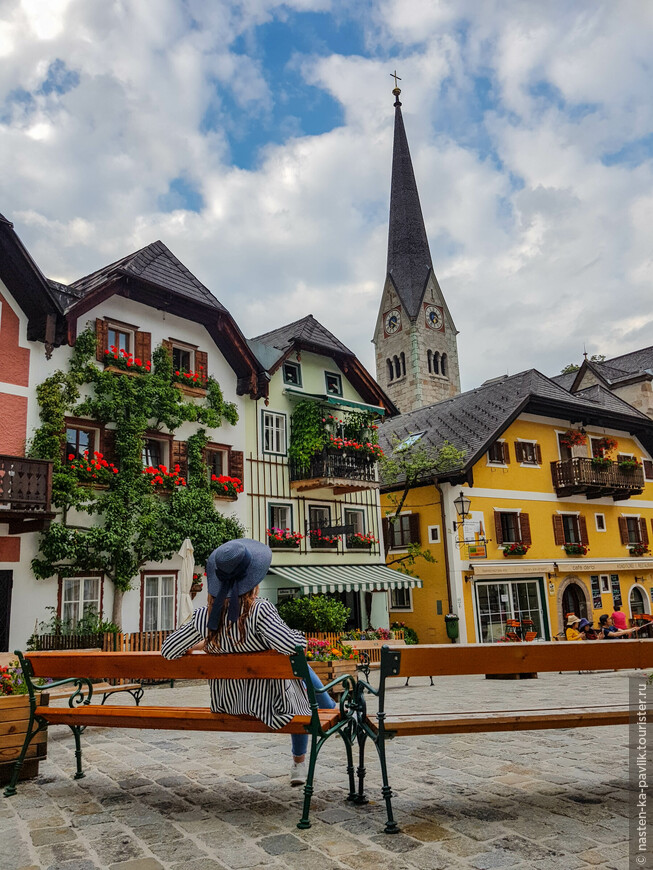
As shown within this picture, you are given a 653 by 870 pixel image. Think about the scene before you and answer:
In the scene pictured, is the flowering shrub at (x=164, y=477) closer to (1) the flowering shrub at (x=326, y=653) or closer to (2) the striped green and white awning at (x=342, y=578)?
(2) the striped green and white awning at (x=342, y=578)

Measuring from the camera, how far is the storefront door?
24.7 m

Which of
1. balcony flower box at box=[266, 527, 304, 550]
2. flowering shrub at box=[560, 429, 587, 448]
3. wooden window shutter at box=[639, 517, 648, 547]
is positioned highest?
flowering shrub at box=[560, 429, 587, 448]

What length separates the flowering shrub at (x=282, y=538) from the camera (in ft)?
68.5

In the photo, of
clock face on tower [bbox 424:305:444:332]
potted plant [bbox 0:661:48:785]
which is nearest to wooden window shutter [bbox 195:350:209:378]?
potted plant [bbox 0:661:48:785]

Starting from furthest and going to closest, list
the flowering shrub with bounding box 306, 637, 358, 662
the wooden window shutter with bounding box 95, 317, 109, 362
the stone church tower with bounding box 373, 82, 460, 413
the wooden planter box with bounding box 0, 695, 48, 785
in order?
the stone church tower with bounding box 373, 82, 460, 413 < the wooden window shutter with bounding box 95, 317, 109, 362 < the flowering shrub with bounding box 306, 637, 358, 662 < the wooden planter box with bounding box 0, 695, 48, 785

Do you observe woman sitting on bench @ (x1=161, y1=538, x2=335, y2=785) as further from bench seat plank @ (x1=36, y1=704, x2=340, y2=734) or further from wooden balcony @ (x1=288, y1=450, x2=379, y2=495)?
wooden balcony @ (x1=288, y1=450, x2=379, y2=495)

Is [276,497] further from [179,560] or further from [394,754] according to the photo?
[394,754]

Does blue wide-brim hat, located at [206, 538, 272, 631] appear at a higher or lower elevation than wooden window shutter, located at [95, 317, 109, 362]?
lower

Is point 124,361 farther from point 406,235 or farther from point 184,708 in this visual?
point 406,235

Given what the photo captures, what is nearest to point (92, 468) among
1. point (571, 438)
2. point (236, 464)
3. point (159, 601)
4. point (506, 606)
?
point (159, 601)

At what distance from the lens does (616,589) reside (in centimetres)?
2900

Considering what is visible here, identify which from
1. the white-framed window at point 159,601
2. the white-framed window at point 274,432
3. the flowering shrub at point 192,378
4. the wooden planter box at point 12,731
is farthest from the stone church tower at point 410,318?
the wooden planter box at point 12,731

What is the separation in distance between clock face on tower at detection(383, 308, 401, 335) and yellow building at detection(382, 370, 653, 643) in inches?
1091

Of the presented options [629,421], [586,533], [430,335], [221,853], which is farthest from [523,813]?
[430,335]
